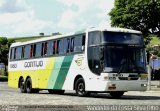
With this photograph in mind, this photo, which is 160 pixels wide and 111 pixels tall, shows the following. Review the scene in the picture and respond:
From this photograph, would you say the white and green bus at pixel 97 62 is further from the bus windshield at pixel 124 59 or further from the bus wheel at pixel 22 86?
the bus wheel at pixel 22 86

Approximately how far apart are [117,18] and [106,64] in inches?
1185

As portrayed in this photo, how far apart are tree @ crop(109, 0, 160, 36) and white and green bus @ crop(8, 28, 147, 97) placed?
24.2 m

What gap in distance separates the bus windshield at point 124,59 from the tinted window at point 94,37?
74cm

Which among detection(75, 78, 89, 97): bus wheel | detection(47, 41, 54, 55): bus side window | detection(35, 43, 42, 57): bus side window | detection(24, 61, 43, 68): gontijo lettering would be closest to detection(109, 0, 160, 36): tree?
detection(24, 61, 43, 68): gontijo lettering

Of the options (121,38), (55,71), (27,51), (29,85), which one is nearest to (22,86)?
(29,85)

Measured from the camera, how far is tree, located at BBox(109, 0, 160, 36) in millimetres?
50250

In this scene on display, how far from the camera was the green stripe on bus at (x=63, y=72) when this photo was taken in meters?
25.0

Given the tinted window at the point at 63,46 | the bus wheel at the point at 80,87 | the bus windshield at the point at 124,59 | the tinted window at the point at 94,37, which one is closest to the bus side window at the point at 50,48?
the tinted window at the point at 63,46

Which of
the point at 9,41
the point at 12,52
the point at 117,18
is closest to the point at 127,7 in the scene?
the point at 117,18

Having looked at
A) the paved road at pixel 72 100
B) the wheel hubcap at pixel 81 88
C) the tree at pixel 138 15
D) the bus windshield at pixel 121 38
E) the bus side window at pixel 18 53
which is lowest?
the paved road at pixel 72 100

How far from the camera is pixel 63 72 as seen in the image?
25.7 metres

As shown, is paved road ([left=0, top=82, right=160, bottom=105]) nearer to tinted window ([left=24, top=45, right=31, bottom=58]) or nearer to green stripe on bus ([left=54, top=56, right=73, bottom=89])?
green stripe on bus ([left=54, top=56, right=73, bottom=89])

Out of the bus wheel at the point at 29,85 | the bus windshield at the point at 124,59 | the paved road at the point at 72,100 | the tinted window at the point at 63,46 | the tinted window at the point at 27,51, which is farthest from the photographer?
the tinted window at the point at 27,51

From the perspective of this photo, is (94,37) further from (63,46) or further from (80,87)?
(63,46)
